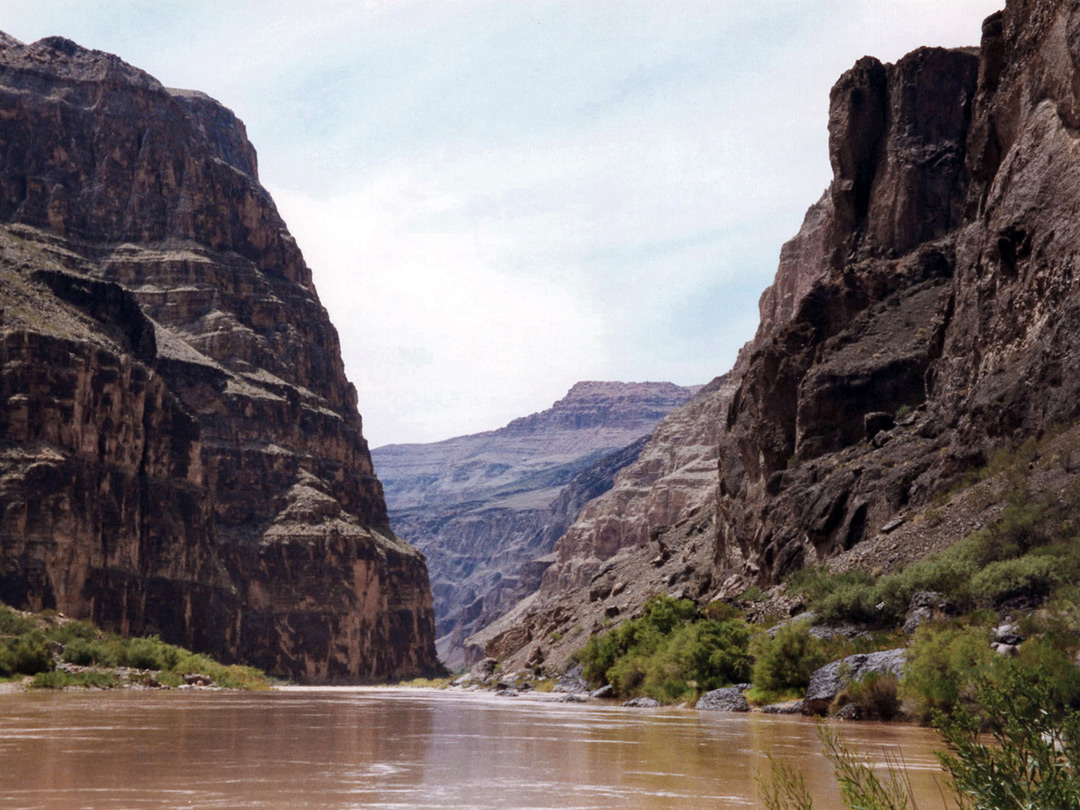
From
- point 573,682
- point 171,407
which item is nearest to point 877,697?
point 573,682

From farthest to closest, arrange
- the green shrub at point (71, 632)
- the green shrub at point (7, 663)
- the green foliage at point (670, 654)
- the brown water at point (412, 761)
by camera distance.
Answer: the green shrub at point (71, 632) → the green shrub at point (7, 663) → the green foliage at point (670, 654) → the brown water at point (412, 761)

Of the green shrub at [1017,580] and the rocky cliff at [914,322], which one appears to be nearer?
the green shrub at [1017,580]

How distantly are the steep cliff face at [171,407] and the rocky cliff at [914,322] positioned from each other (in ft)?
140

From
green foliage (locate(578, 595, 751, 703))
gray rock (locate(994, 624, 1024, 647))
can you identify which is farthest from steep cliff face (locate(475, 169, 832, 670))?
gray rock (locate(994, 624, 1024, 647))

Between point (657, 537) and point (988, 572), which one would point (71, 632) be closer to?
point (657, 537)

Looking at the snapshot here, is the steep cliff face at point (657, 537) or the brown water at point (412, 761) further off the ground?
the steep cliff face at point (657, 537)

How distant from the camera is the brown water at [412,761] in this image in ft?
38.5

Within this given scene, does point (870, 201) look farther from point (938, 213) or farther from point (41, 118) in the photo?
point (41, 118)

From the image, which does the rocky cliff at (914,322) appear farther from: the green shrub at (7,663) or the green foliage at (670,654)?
the green shrub at (7,663)

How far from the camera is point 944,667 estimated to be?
2269cm

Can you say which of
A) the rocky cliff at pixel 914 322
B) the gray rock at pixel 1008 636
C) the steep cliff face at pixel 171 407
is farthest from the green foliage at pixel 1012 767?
the steep cliff face at pixel 171 407

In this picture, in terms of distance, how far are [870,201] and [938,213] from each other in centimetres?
453

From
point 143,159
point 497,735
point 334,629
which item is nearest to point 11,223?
point 143,159

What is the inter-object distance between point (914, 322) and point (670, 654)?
23.9m
